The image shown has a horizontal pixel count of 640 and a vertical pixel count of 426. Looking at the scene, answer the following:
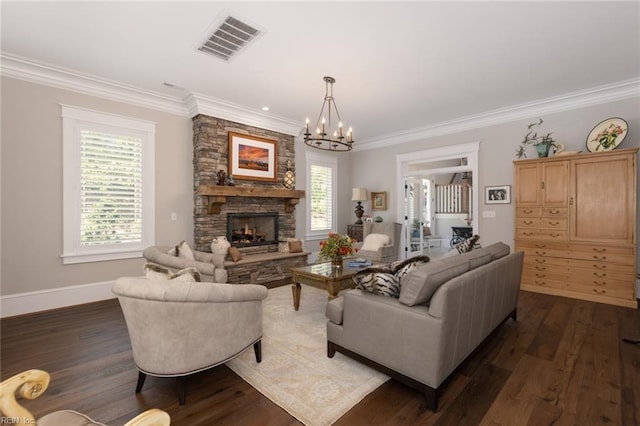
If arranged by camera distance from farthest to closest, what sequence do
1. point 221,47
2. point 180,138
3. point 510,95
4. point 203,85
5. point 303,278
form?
point 180,138 → point 510,95 → point 203,85 → point 303,278 → point 221,47

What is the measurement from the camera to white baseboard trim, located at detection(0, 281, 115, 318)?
357 cm

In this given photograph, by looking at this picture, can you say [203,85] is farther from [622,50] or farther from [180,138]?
[622,50]

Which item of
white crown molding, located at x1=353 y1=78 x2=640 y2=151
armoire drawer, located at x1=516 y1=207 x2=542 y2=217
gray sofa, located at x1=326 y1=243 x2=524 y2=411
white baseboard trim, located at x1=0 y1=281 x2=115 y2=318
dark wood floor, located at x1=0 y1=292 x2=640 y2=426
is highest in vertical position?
white crown molding, located at x1=353 y1=78 x2=640 y2=151

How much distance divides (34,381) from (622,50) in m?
5.63

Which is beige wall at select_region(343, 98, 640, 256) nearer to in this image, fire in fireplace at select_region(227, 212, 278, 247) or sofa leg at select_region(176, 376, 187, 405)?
fire in fireplace at select_region(227, 212, 278, 247)

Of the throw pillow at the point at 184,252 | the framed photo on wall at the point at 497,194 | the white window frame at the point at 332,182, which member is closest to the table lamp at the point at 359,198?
the white window frame at the point at 332,182

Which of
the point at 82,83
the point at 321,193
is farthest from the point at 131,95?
the point at 321,193

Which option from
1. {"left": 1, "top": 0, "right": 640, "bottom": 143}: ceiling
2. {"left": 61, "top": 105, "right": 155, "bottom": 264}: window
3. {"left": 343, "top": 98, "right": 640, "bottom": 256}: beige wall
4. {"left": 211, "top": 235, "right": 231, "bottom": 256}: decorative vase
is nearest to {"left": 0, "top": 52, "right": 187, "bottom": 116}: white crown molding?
{"left": 1, "top": 0, "right": 640, "bottom": 143}: ceiling

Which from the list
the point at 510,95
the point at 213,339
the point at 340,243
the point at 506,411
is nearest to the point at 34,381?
the point at 213,339

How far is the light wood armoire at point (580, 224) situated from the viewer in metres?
3.93

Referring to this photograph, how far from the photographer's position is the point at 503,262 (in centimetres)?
282

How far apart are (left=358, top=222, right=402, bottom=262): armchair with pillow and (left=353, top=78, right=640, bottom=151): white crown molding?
211 centimetres

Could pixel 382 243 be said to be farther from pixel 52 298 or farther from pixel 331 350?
pixel 52 298

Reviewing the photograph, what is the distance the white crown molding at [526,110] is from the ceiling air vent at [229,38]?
4.35 m
